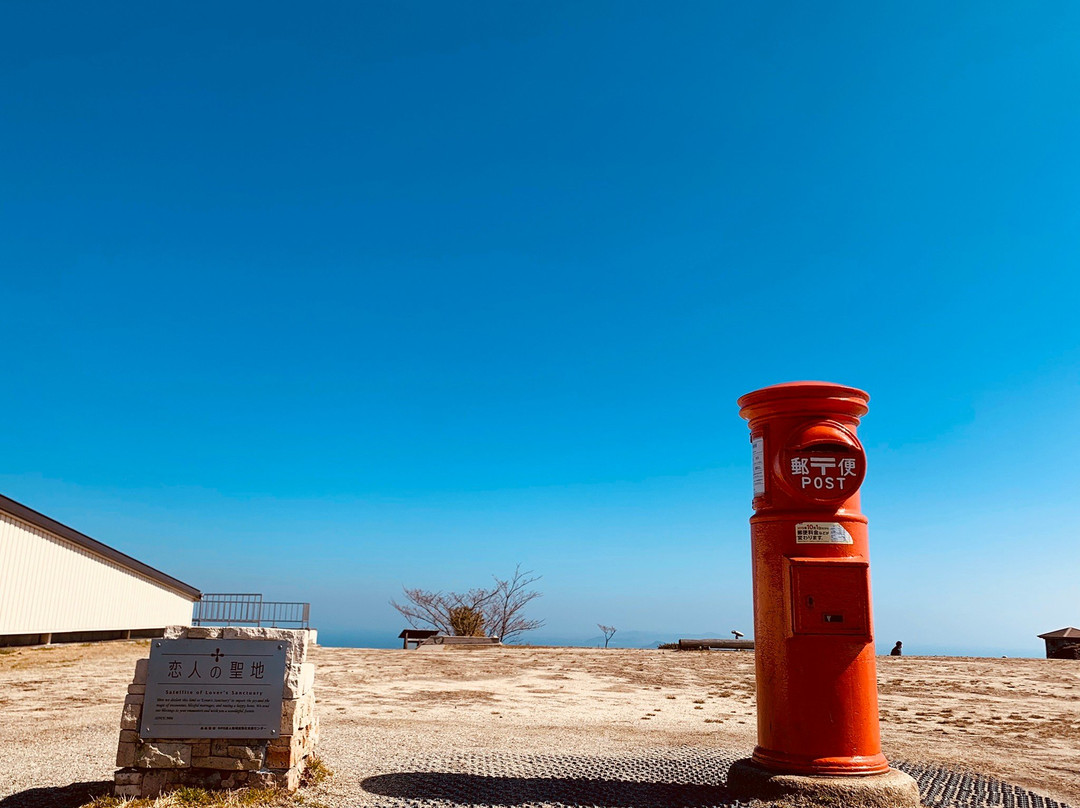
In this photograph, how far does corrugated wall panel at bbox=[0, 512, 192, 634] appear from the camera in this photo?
18594 millimetres

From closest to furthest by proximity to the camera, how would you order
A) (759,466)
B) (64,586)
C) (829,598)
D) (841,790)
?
(841,790) → (829,598) → (759,466) → (64,586)

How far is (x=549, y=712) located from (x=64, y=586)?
16758 mm

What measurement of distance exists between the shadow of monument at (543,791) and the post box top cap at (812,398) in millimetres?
2671

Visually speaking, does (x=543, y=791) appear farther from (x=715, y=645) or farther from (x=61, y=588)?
(x=61, y=588)

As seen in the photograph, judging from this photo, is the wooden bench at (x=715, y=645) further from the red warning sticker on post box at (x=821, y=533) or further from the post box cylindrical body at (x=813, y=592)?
the red warning sticker on post box at (x=821, y=533)

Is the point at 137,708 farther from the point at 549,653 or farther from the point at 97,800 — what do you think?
the point at 549,653

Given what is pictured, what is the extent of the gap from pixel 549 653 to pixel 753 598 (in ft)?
49.1

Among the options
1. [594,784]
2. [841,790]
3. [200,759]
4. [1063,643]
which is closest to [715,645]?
[1063,643]

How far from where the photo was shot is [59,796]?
5.40m

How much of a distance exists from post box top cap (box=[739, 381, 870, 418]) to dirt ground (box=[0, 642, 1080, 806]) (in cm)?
320

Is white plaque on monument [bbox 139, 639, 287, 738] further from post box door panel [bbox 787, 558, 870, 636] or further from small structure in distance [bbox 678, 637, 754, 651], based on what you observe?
small structure in distance [bbox 678, 637, 754, 651]

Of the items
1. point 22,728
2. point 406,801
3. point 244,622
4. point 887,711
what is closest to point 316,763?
point 406,801

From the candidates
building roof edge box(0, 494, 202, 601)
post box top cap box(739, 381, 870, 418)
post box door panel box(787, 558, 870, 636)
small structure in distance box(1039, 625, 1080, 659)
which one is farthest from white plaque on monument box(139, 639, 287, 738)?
small structure in distance box(1039, 625, 1080, 659)

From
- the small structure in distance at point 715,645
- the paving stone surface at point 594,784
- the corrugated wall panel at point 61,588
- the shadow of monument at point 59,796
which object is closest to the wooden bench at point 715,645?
the small structure in distance at point 715,645
